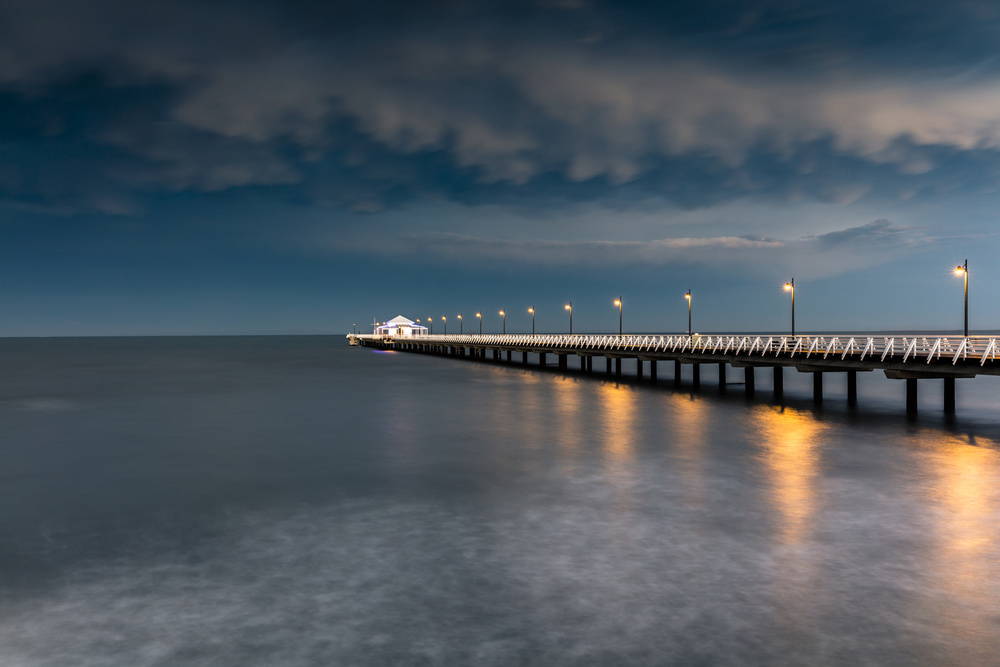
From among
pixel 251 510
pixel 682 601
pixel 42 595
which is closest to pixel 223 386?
pixel 251 510

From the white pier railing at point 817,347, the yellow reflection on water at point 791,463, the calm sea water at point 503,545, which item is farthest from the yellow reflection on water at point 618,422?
the white pier railing at point 817,347

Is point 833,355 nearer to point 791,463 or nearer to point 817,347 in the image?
point 817,347

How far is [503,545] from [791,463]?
1215 centimetres

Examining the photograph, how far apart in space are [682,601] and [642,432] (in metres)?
18.7

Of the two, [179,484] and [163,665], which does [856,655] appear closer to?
[163,665]

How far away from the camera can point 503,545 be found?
1306cm

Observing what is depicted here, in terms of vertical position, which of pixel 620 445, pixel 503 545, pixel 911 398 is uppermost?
pixel 911 398

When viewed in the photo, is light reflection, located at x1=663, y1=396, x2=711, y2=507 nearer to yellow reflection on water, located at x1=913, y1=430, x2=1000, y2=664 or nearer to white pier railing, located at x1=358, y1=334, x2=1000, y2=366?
white pier railing, located at x1=358, y1=334, x2=1000, y2=366

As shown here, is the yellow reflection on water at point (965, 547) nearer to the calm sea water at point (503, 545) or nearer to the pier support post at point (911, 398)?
the calm sea water at point (503, 545)

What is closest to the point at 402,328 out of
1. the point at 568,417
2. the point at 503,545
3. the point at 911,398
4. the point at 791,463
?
the point at 568,417

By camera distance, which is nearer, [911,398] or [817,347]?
[911,398]

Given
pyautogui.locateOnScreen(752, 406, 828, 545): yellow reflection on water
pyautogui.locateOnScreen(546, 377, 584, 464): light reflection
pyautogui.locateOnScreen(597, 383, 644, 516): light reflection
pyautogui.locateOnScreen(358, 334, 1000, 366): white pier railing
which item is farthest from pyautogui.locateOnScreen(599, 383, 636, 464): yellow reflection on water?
pyautogui.locateOnScreen(358, 334, 1000, 366): white pier railing

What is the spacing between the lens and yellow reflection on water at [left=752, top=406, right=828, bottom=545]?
14.7 m

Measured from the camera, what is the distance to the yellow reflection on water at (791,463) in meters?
14.7
